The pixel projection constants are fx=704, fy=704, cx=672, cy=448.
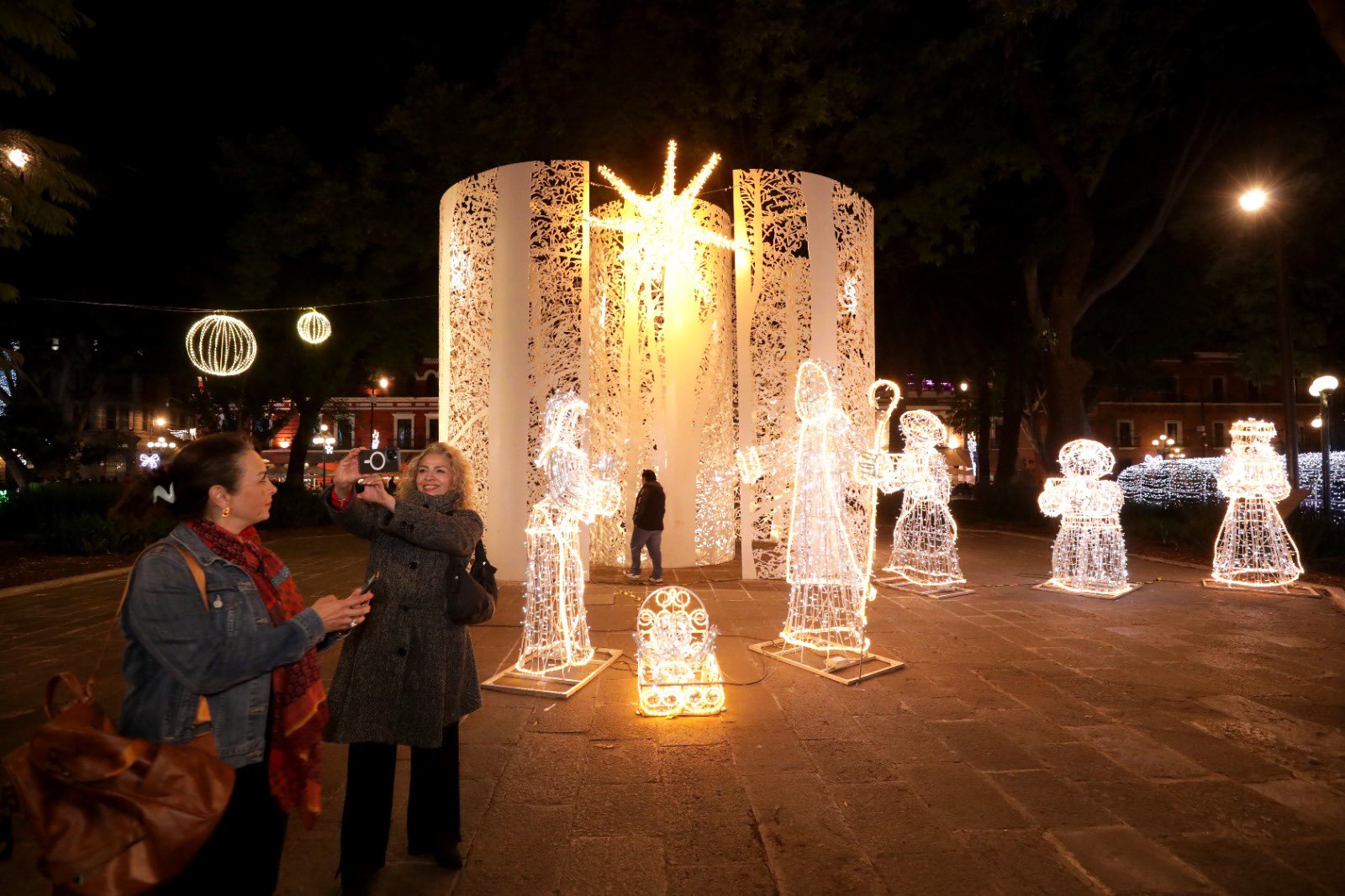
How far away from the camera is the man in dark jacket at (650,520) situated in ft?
30.3

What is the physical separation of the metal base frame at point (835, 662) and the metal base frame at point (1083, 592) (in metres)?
4.11

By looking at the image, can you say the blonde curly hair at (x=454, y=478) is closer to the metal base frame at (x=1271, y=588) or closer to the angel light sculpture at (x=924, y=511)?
the angel light sculpture at (x=924, y=511)

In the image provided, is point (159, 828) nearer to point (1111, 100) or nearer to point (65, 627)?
point (65, 627)

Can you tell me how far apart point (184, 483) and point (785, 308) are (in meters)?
8.28

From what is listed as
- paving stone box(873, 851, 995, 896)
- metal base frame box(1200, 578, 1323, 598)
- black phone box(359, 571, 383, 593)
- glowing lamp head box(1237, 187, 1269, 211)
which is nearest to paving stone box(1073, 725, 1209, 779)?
paving stone box(873, 851, 995, 896)

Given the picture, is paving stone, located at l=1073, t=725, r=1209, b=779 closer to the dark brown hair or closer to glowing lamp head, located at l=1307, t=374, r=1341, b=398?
the dark brown hair

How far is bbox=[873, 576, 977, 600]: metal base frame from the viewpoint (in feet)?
28.2

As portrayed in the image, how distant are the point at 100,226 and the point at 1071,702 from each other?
63.5 feet

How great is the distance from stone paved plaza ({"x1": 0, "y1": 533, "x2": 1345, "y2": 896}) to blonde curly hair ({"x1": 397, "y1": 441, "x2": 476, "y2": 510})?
1.50 metres

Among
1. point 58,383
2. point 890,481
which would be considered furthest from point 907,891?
point 58,383

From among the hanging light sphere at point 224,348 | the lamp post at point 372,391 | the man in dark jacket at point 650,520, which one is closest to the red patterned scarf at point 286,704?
the man in dark jacket at point 650,520

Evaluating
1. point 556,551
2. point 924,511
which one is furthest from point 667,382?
point 556,551

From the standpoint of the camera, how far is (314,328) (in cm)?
1205

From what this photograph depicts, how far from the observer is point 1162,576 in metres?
9.82
